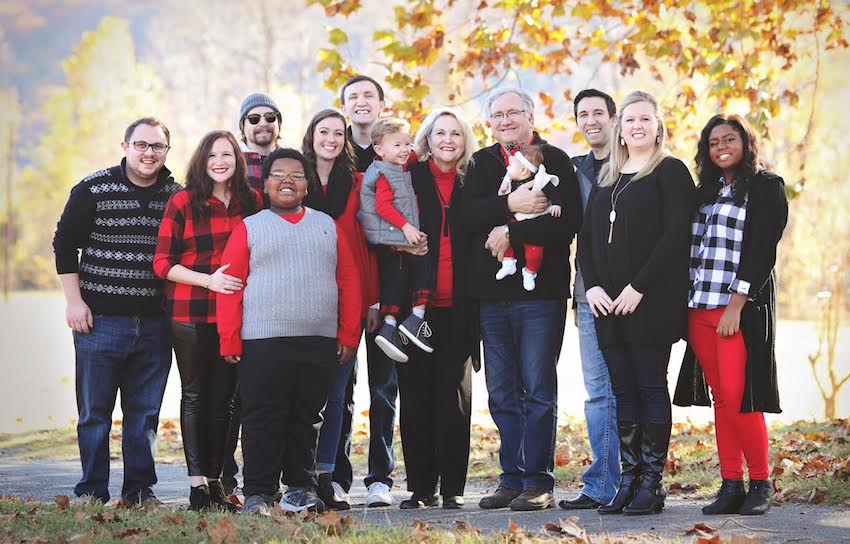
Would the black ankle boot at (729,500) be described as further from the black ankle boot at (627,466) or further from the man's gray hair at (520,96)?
the man's gray hair at (520,96)

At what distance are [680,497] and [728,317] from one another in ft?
5.47

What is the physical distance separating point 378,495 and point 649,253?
2.23 metres

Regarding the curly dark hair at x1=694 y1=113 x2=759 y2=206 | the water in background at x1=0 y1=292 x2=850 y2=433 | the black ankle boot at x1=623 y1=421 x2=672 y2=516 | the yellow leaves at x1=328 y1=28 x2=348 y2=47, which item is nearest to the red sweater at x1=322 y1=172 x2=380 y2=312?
the black ankle boot at x1=623 y1=421 x2=672 y2=516

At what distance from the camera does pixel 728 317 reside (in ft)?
19.0

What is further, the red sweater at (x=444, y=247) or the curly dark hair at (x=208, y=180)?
the red sweater at (x=444, y=247)

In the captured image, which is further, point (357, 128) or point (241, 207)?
point (357, 128)

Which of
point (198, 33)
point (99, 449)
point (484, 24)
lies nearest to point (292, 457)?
point (99, 449)

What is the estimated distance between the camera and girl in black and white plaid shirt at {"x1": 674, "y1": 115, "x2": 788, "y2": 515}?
580 cm

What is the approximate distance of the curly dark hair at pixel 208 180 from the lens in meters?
6.28

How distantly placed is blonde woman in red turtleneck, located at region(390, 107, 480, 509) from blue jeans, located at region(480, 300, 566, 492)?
0.53ft

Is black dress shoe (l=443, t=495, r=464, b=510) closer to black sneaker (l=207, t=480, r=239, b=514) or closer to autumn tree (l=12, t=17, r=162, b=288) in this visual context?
black sneaker (l=207, t=480, r=239, b=514)

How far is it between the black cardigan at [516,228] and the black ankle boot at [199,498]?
1.95m

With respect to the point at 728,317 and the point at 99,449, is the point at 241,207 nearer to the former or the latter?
the point at 99,449

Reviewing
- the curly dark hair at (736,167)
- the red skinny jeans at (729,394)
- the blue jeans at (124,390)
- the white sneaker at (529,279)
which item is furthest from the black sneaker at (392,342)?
the curly dark hair at (736,167)
